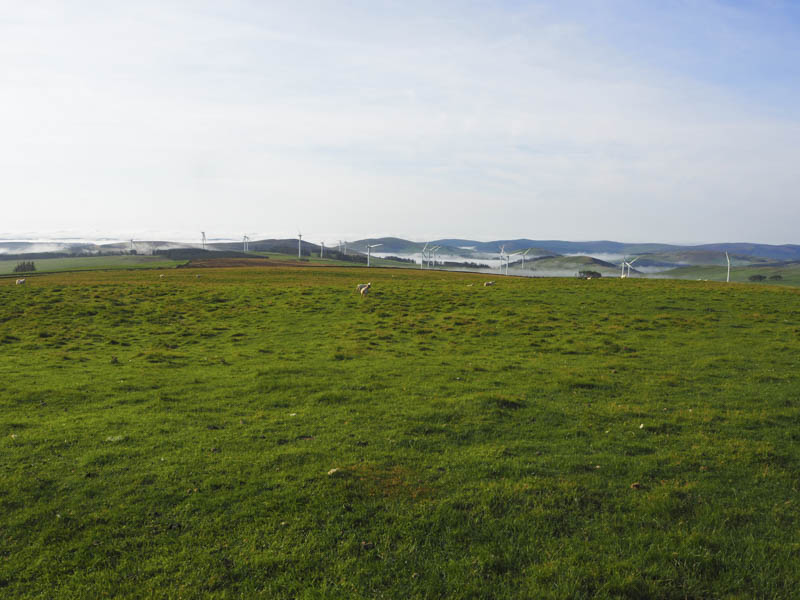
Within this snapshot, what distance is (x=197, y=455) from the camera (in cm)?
1095

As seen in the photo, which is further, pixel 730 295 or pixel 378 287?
pixel 378 287

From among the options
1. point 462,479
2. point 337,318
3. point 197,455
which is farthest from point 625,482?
point 337,318

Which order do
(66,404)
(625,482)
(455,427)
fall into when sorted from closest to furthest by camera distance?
(625,482)
(455,427)
(66,404)

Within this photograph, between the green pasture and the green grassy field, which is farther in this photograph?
the green pasture

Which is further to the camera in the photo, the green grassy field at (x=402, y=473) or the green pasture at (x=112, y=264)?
the green pasture at (x=112, y=264)

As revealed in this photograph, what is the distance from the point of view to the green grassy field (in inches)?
276

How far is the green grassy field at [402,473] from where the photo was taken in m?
7.01

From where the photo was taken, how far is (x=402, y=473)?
9.98m

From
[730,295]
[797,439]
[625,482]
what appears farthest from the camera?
[730,295]

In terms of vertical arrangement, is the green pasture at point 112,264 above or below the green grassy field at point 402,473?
above

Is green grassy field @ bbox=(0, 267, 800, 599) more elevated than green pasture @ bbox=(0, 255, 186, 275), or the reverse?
green pasture @ bbox=(0, 255, 186, 275)

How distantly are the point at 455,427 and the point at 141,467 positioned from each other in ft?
25.7

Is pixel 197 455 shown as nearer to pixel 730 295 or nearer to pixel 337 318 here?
pixel 337 318

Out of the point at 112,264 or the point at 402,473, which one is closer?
the point at 402,473
